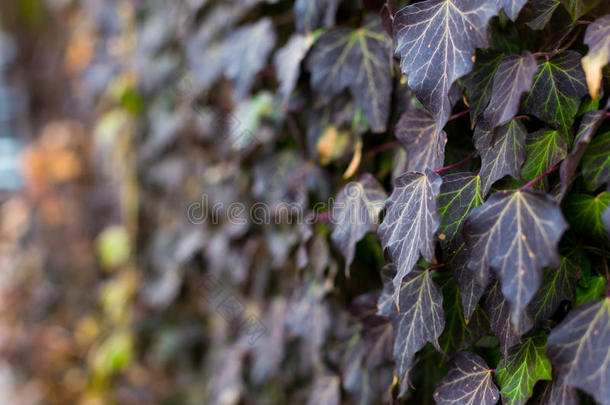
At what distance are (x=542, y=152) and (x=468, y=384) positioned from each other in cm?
31

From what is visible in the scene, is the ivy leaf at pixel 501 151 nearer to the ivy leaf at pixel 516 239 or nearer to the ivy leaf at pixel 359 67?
the ivy leaf at pixel 516 239

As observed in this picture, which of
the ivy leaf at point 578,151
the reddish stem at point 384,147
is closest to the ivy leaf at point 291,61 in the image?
the reddish stem at point 384,147

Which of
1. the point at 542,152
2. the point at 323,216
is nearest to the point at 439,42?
the point at 542,152

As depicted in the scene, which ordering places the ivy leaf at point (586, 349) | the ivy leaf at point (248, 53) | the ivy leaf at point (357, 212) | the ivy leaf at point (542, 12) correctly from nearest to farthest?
the ivy leaf at point (586, 349), the ivy leaf at point (542, 12), the ivy leaf at point (357, 212), the ivy leaf at point (248, 53)

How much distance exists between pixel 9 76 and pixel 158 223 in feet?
Result: 4.19

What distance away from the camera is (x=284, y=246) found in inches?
44.3

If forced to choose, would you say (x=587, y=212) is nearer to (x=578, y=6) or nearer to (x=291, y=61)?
(x=578, y=6)

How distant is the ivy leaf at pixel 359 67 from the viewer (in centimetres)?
81

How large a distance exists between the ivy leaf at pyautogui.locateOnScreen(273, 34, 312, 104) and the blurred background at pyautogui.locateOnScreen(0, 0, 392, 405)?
0.02m

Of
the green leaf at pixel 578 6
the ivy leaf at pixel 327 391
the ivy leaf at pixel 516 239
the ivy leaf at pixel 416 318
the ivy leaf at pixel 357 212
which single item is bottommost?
the ivy leaf at pixel 327 391

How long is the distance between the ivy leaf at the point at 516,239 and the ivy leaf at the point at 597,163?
8 cm

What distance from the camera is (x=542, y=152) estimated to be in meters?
0.59

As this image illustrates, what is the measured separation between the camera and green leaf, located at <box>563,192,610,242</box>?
558 mm

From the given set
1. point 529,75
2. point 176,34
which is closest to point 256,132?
point 176,34
